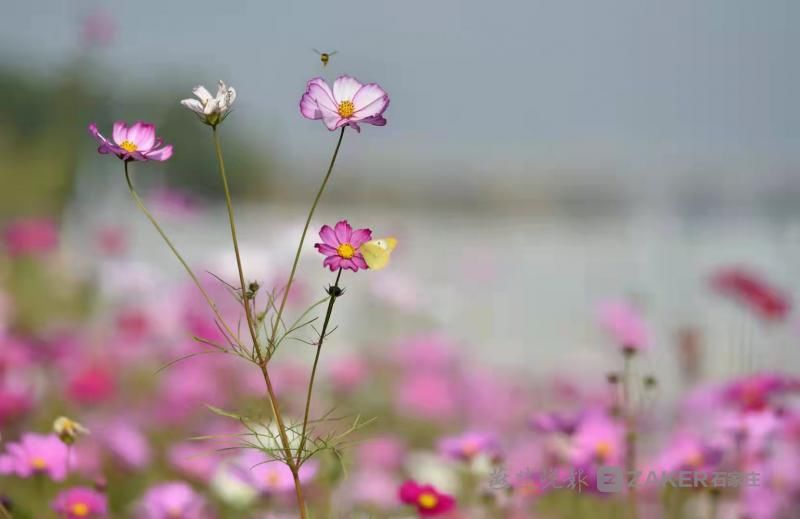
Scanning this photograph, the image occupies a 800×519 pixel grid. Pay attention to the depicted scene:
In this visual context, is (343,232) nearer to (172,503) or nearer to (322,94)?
(322,94)

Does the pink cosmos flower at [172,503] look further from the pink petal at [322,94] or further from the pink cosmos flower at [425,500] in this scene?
the pink petal at [322,94]

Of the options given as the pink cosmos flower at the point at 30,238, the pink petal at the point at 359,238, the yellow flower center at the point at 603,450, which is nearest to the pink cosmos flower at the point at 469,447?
the yellow flower center at the point at 603,450

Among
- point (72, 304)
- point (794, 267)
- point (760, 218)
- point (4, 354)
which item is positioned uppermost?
point (760, 218)

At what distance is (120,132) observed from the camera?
0.52 meters

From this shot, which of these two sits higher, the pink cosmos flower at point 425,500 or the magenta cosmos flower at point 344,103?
the magenta cosmos flower at point 344,103

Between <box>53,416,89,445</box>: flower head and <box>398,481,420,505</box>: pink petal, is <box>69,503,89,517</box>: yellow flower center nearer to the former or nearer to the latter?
<box>53,416,89,445</box>: flower head

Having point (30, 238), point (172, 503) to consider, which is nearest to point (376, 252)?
point (172, 503)

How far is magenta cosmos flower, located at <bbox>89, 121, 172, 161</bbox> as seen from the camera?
19.7 inches

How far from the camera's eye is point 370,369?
181 cm

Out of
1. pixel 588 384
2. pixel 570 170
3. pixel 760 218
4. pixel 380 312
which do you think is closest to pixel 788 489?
pixel 588 384

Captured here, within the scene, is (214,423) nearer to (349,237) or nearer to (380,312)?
(349,237)

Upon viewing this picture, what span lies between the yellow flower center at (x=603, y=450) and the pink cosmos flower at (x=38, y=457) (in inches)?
16.2

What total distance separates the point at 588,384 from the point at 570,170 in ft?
→ 4.63

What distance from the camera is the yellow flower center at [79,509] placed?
691mm
